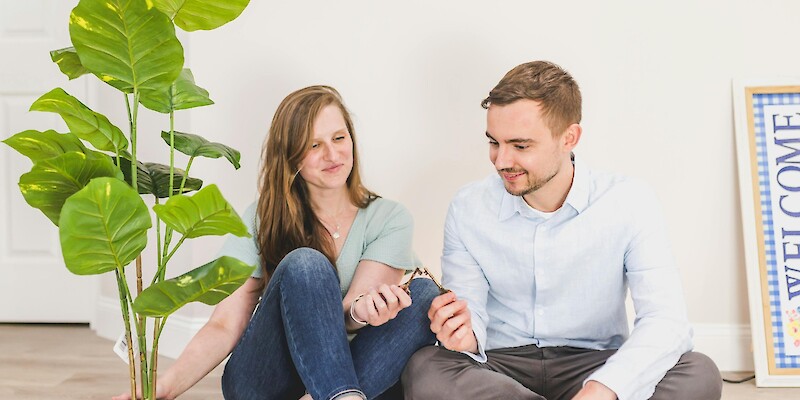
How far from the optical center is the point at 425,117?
2.57 m

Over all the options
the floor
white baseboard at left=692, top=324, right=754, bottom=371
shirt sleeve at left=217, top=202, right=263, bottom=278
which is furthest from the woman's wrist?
white baseboard at left=692, top=324, right=754, bottom=371

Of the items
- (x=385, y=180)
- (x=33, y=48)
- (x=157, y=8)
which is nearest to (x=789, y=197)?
(x=385, y=180)

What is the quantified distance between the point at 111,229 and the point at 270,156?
0.73 meters

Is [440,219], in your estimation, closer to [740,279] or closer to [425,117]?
[425,117]

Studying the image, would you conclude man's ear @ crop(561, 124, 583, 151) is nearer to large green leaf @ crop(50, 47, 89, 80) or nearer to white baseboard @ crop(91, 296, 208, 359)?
large green leaf @ crop(50, 47, 89, 80)

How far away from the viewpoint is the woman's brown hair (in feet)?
6.62

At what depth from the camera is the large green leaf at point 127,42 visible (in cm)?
141

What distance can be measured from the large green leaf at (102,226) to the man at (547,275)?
62 cm

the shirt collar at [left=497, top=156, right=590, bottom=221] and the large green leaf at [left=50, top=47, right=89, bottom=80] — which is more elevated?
the large green leaf at [left=50, top=47, right=89, bottom=80]

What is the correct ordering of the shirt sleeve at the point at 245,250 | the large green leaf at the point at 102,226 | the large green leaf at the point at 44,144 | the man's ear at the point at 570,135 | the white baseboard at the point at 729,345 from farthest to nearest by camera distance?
the white baseboard at the point at 729,345 → the shirt sleeve at the point at 245,250 → the man's ear at the point at 570,135 → the large green leaf at the point at 44,144 → the large green leaf at the point at 102,226

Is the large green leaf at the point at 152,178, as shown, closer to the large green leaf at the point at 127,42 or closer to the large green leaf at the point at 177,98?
the large green leaf at the point at 177,98

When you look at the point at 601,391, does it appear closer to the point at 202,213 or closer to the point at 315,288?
the point at 315,288

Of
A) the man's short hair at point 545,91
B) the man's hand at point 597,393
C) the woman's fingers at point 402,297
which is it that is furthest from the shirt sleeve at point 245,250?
the man's hand at point 597,393

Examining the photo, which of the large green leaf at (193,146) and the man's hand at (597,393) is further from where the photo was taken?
the large green leaf at (193,146)
